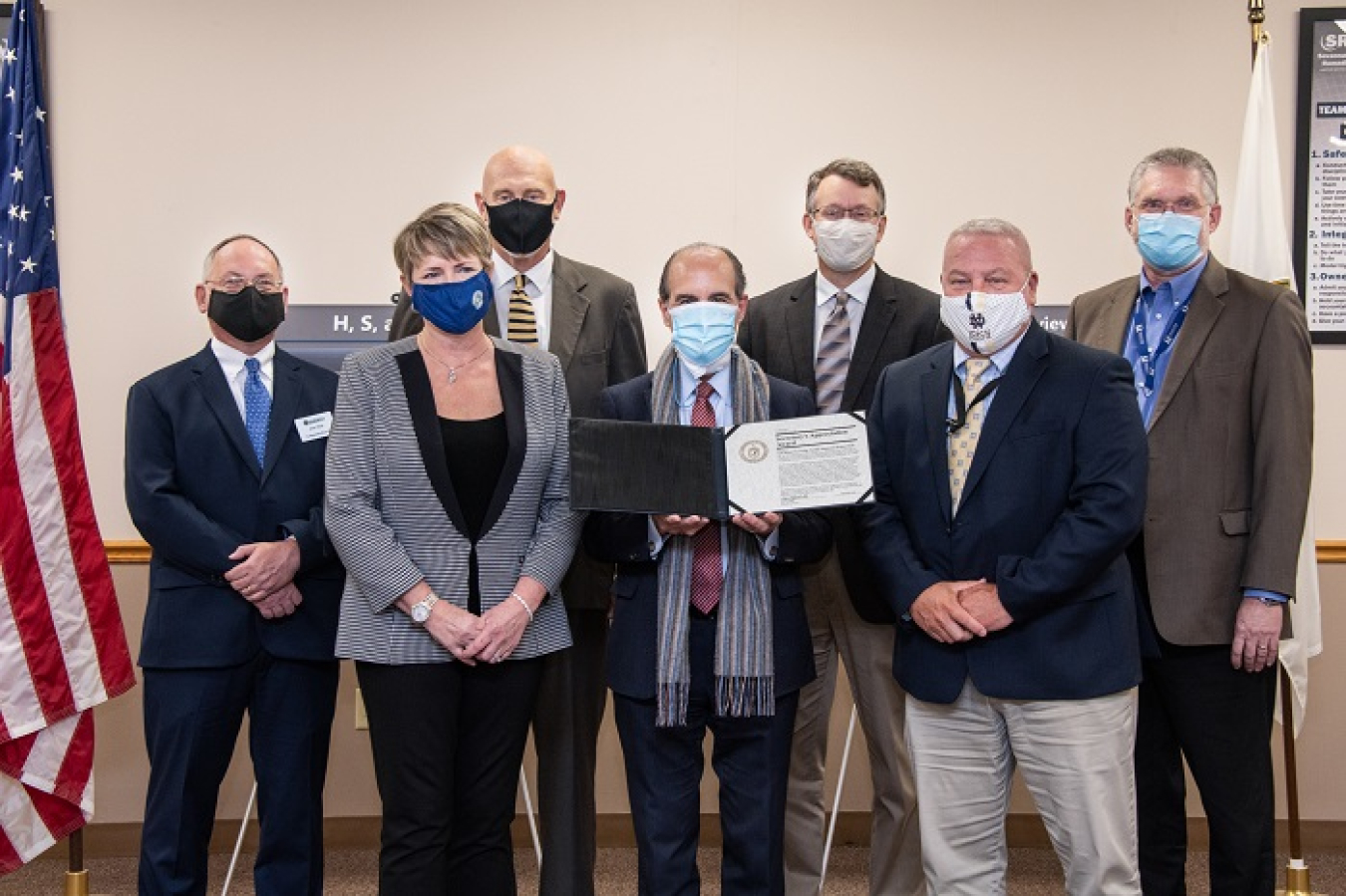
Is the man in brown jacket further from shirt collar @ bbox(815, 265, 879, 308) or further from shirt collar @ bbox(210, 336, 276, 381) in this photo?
shirt collar @ bbox(210, 336, 276, 381)

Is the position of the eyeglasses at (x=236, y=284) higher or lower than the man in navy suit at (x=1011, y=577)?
higher

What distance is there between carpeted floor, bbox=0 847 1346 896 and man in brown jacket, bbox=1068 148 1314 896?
1.19 metres

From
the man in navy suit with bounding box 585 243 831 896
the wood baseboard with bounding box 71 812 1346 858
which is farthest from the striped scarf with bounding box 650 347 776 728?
the wood baseboard with bounding box 71 812 1346 858

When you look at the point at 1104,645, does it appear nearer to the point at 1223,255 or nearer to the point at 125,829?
the point at 1223,255

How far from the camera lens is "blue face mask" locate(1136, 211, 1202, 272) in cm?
312

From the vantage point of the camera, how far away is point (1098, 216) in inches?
178

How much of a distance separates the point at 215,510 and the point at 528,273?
3.25ft

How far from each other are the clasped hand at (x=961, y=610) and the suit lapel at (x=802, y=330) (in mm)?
820

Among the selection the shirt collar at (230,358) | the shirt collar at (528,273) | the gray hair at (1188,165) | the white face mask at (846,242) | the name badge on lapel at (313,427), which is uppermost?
the gray hair at (1188,165)

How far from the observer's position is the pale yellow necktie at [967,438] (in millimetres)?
2773

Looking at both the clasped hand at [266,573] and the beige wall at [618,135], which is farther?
the beige wall at [618,135]

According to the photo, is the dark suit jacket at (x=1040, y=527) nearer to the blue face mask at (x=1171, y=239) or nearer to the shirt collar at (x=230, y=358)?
the blue face mask at (x=1171, y=239)

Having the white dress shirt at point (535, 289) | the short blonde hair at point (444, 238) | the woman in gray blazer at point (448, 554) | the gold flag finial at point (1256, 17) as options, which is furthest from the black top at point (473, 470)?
the gold flag finial at point (1256, 17)

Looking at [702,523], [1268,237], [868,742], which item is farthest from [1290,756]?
[702,523]
